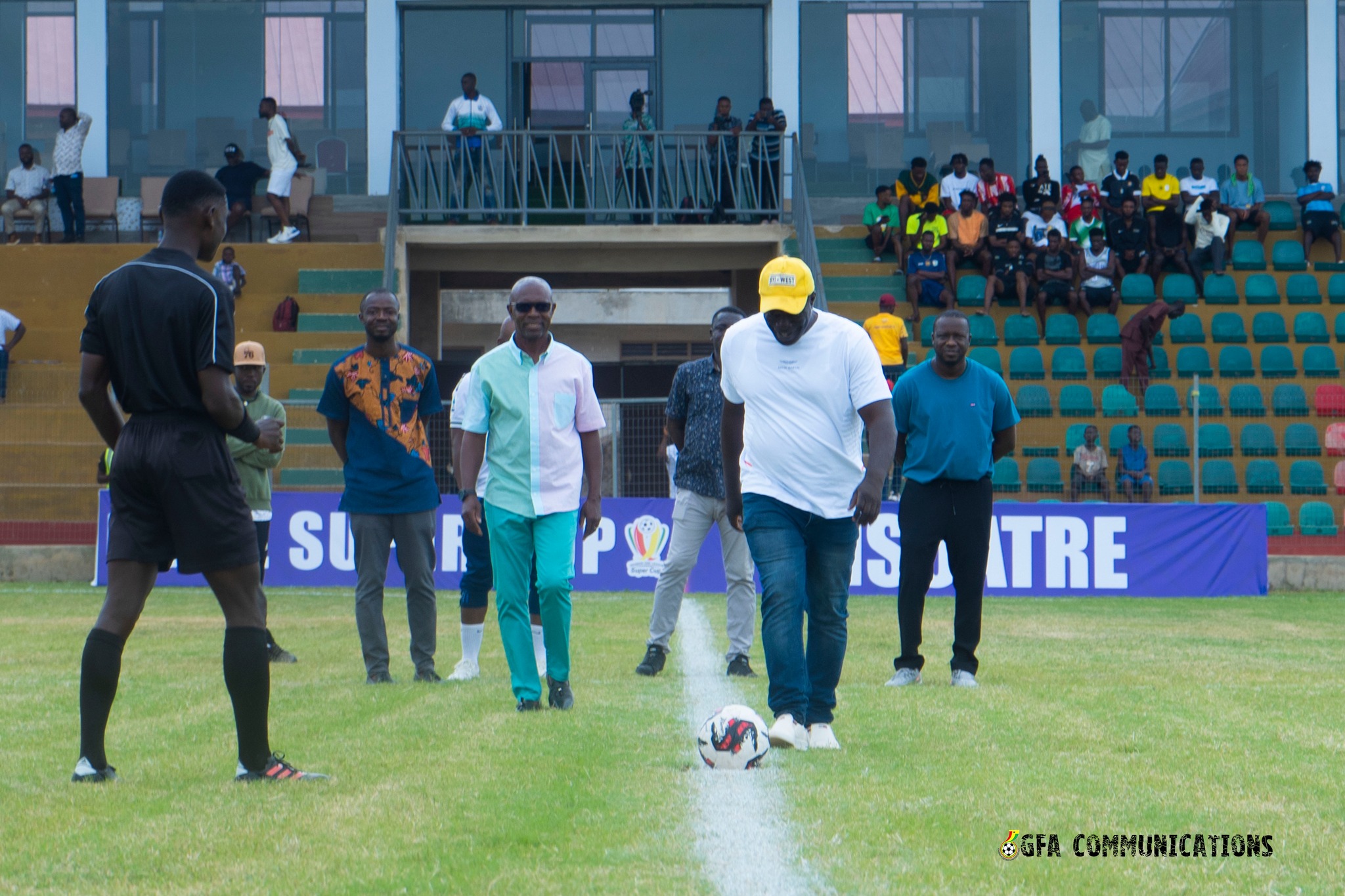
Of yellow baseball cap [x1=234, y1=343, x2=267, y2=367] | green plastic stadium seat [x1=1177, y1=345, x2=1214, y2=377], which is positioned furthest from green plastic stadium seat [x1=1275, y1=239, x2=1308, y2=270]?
yellow baseball cap [x1=234, y1=343, x2=267, y2=367]

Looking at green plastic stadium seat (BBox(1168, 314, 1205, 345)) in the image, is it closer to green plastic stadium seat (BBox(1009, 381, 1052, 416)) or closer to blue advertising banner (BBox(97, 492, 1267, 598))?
green plastic stadium seat (BBox(1009, 381, 1052, 416))

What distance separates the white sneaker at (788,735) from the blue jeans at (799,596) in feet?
0.26

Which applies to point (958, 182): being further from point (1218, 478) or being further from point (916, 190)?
point (1218, 478)

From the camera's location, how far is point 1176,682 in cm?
812

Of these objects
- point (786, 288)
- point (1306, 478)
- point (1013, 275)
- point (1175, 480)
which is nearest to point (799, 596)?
point (786, 288)

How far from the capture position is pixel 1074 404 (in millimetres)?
18188

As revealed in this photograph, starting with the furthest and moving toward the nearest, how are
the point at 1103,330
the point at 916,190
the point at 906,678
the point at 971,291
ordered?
the point at 916,190
the point at 971,291
the point at 1103,330
the point at 906,678

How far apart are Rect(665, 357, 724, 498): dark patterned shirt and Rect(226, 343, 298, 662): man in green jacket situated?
2.26 meters

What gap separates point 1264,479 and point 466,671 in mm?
12709

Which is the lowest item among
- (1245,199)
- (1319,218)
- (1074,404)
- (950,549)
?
(950,549)

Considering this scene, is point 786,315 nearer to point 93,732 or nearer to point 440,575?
point 93,732

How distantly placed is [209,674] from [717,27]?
19278mm

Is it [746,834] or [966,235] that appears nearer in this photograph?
[746,834]

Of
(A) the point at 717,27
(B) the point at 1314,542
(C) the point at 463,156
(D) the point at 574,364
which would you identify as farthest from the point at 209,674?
(A) the point at 717,27
